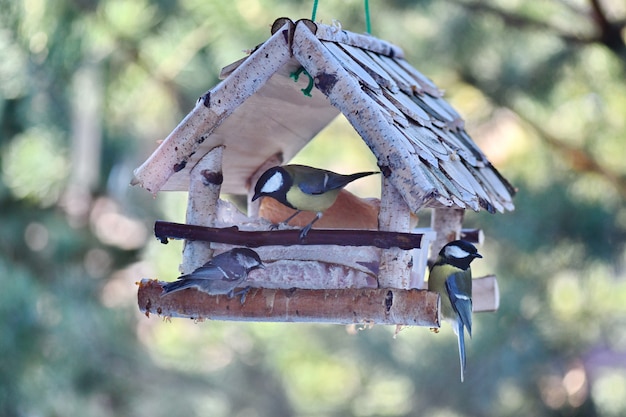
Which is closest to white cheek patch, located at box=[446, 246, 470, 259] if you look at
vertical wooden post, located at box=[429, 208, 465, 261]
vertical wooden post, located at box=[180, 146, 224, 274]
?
vertical wooden post, located at box=[429, 208, 465, 261]

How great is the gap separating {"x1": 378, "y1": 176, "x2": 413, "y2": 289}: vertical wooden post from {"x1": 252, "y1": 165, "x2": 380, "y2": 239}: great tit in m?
0.13

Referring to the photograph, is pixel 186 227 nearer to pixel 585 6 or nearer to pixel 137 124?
pixel 585 6

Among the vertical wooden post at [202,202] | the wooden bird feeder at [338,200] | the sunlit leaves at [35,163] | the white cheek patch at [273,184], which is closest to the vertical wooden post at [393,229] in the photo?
the wooden bird feeder at [338,200]

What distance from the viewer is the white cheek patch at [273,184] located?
2168mm

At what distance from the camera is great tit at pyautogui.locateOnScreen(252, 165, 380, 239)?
7.00 ft

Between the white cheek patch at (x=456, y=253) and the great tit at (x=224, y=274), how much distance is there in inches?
21.5

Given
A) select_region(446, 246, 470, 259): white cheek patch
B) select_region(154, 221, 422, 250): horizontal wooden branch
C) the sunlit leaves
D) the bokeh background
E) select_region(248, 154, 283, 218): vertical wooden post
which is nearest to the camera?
select_region(154, 221, 422, 250): horizontal wooden branch

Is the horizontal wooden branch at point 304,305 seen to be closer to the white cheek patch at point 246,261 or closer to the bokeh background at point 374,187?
the white cheek patch at point 246,261

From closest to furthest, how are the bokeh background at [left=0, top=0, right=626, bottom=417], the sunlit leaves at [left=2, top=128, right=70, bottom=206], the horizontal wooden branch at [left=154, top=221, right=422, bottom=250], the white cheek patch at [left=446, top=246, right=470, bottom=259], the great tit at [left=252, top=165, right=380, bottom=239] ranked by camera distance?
the horizontal wooden branch at [left=154, top=221, right=422, bottom=250], the great tit at [left=252, top=165, right=380, bottom=239], the white cheek patch at [left=446, top=246, right=470, bottom=259], the bokeh background at [left=0, top=0, right=626, bottom=417], the sunlit leaves at [left=2, top=128, right=70, bottom=206]

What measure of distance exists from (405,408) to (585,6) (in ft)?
8.77

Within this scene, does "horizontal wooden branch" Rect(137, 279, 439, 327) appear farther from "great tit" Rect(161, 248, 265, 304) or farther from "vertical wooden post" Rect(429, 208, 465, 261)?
"vertical wooden post" Rect(429, 208, 465, 261)

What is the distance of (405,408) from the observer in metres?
5.44

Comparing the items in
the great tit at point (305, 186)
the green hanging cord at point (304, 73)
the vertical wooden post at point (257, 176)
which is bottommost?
the great tit at point (305, 186)

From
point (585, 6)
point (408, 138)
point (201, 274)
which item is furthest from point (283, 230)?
point (585, 6)
